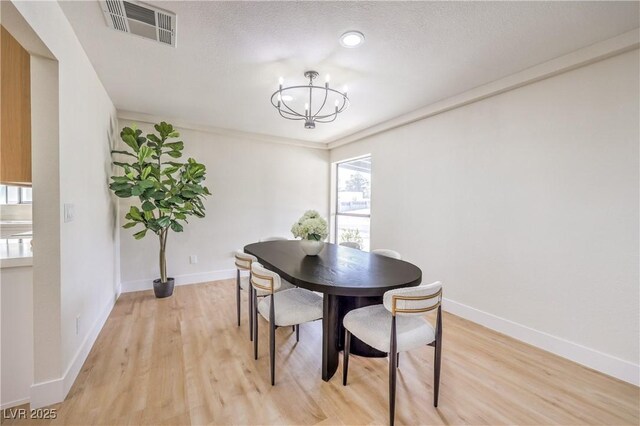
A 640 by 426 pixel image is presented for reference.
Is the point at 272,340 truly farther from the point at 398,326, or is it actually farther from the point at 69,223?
the point at 69,223

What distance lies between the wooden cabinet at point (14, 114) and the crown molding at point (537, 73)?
142 inches

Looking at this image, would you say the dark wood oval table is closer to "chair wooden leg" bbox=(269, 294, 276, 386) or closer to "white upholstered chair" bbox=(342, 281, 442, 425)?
"white upholstered chair" bbox=(342, 281, 442, 425)

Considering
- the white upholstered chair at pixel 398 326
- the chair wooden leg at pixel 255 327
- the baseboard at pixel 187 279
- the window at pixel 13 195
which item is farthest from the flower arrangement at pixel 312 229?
the window at pixel 13 195

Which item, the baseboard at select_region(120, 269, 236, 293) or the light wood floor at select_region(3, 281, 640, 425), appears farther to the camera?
Answer: the baseboard at select_region(120, 269, 236, 293)

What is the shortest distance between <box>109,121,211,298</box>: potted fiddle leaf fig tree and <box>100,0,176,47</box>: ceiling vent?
4.67ft

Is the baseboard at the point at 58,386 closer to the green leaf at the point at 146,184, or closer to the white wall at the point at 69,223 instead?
the white wall at the point at 69,223

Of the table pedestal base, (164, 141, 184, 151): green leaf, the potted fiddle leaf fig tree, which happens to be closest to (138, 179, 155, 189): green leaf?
the potted fiddle leaf fig tree

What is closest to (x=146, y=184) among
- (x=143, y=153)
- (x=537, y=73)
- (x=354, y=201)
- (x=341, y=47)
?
(x=143, y=153)

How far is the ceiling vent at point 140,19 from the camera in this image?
5.52ft

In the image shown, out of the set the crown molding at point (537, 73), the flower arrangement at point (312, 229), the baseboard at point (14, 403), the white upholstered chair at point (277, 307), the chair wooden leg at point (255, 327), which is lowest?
the baseboard at point (14, 403)

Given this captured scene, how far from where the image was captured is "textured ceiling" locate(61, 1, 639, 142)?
1.72 meters

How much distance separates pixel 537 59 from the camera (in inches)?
89.4

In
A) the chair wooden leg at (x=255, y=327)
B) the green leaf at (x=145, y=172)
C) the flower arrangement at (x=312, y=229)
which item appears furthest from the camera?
the green leaf at (x=145, y=172)

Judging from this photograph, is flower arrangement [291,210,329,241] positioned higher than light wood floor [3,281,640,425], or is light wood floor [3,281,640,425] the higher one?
flower arrangement [291,210,329,241]
